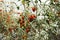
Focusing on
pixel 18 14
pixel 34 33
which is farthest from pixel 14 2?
pixel 34 33

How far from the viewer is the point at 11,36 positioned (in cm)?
282

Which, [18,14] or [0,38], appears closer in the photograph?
[18,14]

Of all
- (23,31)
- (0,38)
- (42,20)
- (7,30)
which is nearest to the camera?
(42,20)

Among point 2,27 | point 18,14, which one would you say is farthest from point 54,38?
point 2,27

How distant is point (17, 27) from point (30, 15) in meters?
0.35

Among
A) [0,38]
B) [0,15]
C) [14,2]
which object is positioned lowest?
[0,38]

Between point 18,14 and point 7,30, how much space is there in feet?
0.95

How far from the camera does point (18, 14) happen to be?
2725mm

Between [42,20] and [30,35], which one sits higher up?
[42,20]

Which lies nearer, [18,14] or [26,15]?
[26,15]

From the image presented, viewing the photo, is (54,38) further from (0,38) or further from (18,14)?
(0,38)

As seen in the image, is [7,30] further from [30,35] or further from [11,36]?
[30,35]

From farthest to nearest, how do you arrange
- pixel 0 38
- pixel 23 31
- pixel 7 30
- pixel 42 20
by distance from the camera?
pixel 0 38 → pixel 7 30 → pixel 23 31 → pixel 42 20

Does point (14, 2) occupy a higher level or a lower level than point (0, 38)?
higher
